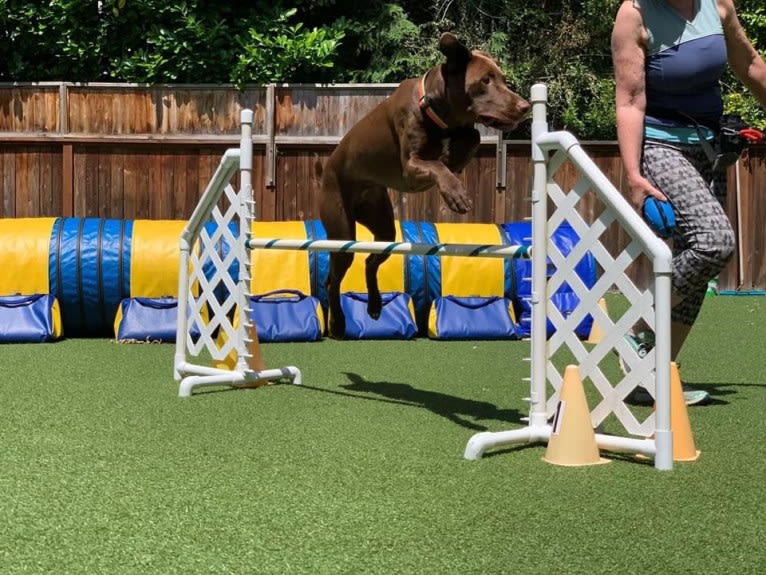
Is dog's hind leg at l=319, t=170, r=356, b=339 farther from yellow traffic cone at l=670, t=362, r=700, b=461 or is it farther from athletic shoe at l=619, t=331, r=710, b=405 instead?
yellow traffic cone at l=670, t=362, r=700, b=461

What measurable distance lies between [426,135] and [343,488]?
5.46ft

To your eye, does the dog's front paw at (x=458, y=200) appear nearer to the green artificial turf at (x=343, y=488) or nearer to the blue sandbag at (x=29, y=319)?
the green artificial turf at (x=343, y=488)

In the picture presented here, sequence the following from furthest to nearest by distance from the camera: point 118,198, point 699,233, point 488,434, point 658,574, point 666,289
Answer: point 118,198, point 699,233, point 488,434, point 666,289, point 658,574

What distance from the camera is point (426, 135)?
4.03 meters

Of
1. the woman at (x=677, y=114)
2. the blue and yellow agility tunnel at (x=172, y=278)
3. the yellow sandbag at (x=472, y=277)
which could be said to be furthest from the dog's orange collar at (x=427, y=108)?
the yellow sandbag at (x=472, y=277)

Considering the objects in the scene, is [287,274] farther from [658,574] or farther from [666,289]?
[658,574]

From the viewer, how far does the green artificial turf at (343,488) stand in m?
2.33

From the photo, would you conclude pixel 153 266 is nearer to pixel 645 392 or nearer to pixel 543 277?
pixel 645 392

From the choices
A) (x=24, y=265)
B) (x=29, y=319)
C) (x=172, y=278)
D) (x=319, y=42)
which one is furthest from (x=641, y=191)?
(x=319, y=42)

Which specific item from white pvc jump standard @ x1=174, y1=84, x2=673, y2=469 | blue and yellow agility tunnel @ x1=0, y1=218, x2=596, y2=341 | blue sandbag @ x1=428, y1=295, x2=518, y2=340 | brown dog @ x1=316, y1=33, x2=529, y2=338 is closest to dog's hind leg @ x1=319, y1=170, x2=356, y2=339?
brown dog @ x1=316, y1=33, x2=529, y2=338

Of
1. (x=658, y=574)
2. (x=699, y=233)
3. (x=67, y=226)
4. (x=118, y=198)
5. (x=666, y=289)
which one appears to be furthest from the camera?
(x=118, y=198)

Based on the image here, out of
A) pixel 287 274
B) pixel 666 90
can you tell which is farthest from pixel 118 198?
pixel 666 90

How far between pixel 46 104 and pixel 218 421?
7.61m

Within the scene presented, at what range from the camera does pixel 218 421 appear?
4.18 m
